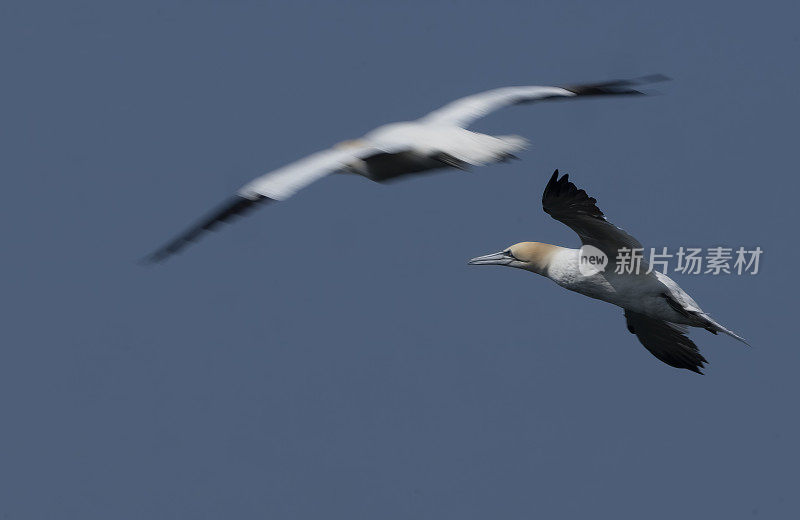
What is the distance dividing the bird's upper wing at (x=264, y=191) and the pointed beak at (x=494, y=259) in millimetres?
3600

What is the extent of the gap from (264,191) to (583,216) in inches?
135

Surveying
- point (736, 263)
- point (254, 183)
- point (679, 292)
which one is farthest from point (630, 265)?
point (254, 183)

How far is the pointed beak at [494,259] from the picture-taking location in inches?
730

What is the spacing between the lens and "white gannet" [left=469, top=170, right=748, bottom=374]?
16.6m

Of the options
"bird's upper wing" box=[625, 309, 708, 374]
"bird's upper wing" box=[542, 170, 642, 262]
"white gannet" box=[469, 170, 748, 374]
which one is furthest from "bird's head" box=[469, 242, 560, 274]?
"bird's upper wing" box=[625, 309, 708, 374]

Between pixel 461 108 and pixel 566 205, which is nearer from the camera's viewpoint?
pixel 566 205

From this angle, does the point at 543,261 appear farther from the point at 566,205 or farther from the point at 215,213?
the point at 215,213

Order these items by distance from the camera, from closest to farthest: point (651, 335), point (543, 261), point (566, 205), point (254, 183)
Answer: point (254, 183), point (566, 205), point (543, 261), point (651, 335)

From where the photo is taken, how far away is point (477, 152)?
1516cm

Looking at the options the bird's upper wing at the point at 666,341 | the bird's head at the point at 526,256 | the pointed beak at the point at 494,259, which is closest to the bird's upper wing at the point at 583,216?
the bird's head at the point at 526,256

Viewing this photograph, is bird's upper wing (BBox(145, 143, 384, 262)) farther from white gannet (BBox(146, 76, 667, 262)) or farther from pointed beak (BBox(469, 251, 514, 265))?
pointed beak (BBox(469, 251, 514, 265))

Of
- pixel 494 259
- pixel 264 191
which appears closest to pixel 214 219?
pixel 264 191

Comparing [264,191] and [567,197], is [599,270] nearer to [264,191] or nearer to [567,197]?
[567,197]

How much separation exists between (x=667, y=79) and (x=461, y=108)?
84.9 inches
